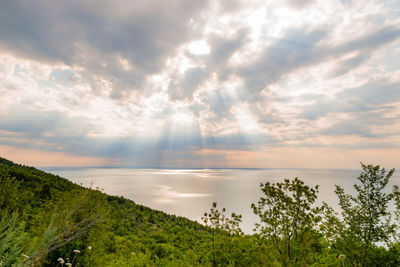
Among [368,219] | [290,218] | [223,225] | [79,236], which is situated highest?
[79,236]

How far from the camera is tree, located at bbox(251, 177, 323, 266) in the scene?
914cm

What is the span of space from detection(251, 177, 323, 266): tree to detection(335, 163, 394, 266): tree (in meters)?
1.31

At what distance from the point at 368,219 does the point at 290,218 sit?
309 cm

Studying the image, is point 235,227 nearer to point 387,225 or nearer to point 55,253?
point 387,225

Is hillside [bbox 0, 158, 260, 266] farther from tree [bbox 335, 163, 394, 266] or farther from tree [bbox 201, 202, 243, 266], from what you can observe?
tree [bbox 335, 163, 394, 266]

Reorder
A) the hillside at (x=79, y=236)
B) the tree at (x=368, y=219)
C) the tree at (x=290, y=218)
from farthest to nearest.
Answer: the tree at (x=290, y=218), the tree at (x=368, y=219), the hillside at (x=79, y=236)

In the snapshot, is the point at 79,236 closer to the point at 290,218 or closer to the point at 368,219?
the point at 290,218

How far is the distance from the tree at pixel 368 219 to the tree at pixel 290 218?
4.28ft

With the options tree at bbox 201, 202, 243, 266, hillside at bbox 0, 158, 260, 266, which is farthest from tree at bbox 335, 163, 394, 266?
hillside at bbox 0, 158, 260, 266

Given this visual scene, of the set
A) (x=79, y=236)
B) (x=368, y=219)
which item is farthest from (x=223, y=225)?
(x=79, y=236)

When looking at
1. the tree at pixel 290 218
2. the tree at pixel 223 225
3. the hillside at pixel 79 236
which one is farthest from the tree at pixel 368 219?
the hillside at pixel 79 236

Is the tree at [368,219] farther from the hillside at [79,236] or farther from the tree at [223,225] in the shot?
the hillside at [79,236]

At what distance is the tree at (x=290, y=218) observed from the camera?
914 centimetres

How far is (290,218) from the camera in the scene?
9461 millimetres
